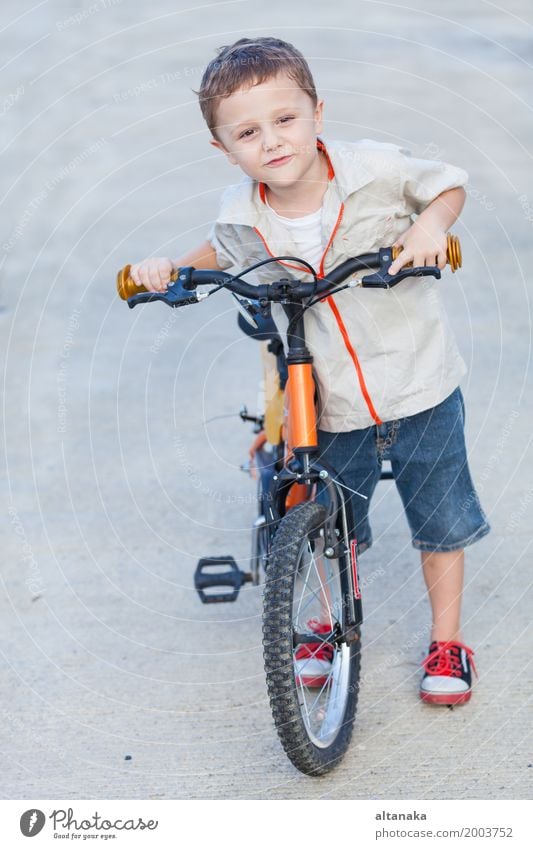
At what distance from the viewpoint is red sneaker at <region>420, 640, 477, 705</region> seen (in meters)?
2.55

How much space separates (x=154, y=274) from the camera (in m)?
2.29

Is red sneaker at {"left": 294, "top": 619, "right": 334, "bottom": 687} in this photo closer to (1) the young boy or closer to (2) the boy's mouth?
(1) the young boy

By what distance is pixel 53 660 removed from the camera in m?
2.89

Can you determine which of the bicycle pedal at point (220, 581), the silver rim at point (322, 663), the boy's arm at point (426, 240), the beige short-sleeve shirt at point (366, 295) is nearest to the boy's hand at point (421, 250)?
the boy's arm at point (426, 240)

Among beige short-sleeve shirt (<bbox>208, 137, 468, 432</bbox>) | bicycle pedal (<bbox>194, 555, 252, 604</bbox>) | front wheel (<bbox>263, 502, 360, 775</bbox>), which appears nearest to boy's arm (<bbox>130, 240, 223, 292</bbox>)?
beige short-sleeve shirt (<bbox>208, 137, 468, 432</bbox>)

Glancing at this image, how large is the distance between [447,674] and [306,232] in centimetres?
105

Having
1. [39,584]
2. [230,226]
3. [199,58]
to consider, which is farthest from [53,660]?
[199,58]

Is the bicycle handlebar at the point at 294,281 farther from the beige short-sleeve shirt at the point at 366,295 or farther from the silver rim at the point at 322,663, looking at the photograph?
the silver rim at the point at 322,663

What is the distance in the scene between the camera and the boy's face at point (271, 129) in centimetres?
214

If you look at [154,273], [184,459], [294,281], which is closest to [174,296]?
[154,273]

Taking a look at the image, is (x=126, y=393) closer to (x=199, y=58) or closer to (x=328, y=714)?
(x=328, y=714)

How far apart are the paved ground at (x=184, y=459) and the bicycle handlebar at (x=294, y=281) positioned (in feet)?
2.45

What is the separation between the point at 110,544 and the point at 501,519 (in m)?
1.19

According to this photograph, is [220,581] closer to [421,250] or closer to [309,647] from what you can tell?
[309,647]
